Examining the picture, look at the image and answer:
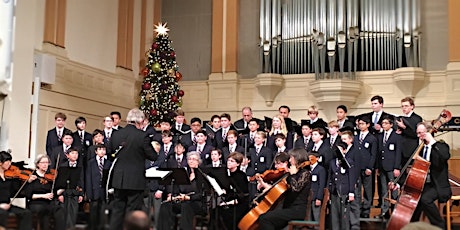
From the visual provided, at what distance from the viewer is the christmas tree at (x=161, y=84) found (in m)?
10.9

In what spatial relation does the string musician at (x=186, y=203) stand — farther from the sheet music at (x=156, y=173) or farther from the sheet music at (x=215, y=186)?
Result: the sheet music at (x=215, y=186)

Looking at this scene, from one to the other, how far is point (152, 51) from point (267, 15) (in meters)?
2.04

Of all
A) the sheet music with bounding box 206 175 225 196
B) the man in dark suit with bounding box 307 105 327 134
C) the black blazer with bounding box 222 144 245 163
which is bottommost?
the sheet music with bounding box 206 175 225 196

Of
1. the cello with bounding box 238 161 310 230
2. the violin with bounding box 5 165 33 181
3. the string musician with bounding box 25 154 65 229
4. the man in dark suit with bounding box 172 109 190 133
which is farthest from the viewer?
the man in dark suit with bounding box 172 109 190 133

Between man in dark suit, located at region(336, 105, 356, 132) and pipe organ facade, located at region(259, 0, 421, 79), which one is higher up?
pipe organ facade, located at region(259, 0, 421, 79)

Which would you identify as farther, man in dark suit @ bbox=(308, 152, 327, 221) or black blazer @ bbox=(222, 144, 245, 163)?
black blazer @ bbox=(222, 144, 245, 163)

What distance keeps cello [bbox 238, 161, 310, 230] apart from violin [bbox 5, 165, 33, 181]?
250 cm

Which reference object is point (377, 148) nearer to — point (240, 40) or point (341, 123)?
point (341, 123)

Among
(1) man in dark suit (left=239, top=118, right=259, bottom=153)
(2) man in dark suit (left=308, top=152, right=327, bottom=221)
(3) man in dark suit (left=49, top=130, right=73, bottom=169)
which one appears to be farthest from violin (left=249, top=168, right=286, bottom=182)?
(3) man in dark suit (left=49, top=130, right=73, bottom=169)

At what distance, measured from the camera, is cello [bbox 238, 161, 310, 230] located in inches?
243

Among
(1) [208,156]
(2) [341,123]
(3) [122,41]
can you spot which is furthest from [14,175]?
(3) [122,41]

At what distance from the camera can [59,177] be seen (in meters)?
7.06

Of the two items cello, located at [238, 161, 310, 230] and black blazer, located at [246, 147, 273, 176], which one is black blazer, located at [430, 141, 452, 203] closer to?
cello, located at [238, 161, 310, 230]

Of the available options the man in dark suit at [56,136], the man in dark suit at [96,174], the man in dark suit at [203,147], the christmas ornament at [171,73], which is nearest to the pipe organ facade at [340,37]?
the christmas ornament at [171,73]
